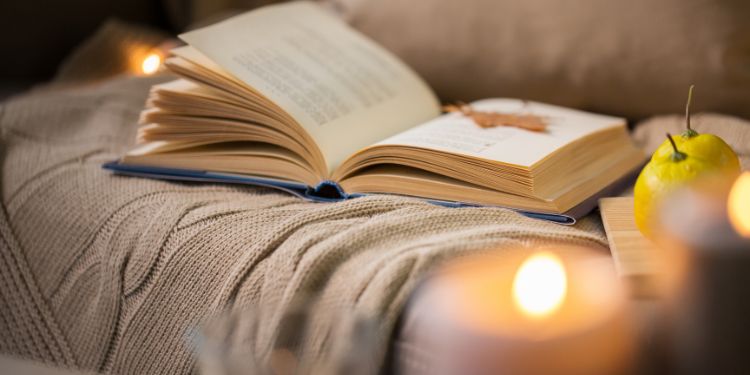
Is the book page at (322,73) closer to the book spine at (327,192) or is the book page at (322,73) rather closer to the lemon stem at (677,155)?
the book spine at (327,192)

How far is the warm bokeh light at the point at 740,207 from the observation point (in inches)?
20.1

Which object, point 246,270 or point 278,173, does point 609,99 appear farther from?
point 246,270

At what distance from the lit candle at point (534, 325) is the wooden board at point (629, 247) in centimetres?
2

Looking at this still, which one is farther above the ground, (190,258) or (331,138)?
(331,138)

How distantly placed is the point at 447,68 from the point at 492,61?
0.07m

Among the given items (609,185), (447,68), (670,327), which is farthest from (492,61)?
(670,327)

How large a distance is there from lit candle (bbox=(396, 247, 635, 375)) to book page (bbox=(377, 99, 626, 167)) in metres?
0.22

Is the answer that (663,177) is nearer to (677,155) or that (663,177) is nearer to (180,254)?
(677,155)

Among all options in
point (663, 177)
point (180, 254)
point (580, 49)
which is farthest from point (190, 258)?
point (580, 49)

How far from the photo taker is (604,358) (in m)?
A: 0.52

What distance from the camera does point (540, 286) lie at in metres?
0.52

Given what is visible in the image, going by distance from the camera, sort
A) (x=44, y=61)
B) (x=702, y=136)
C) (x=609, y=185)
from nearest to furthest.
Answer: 1. (x=702, y=136)
2. (x=609, y=185)
3. (x=44, y=61)

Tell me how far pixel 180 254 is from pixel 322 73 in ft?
1.00

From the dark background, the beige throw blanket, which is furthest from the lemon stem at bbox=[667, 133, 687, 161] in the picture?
the dark background
